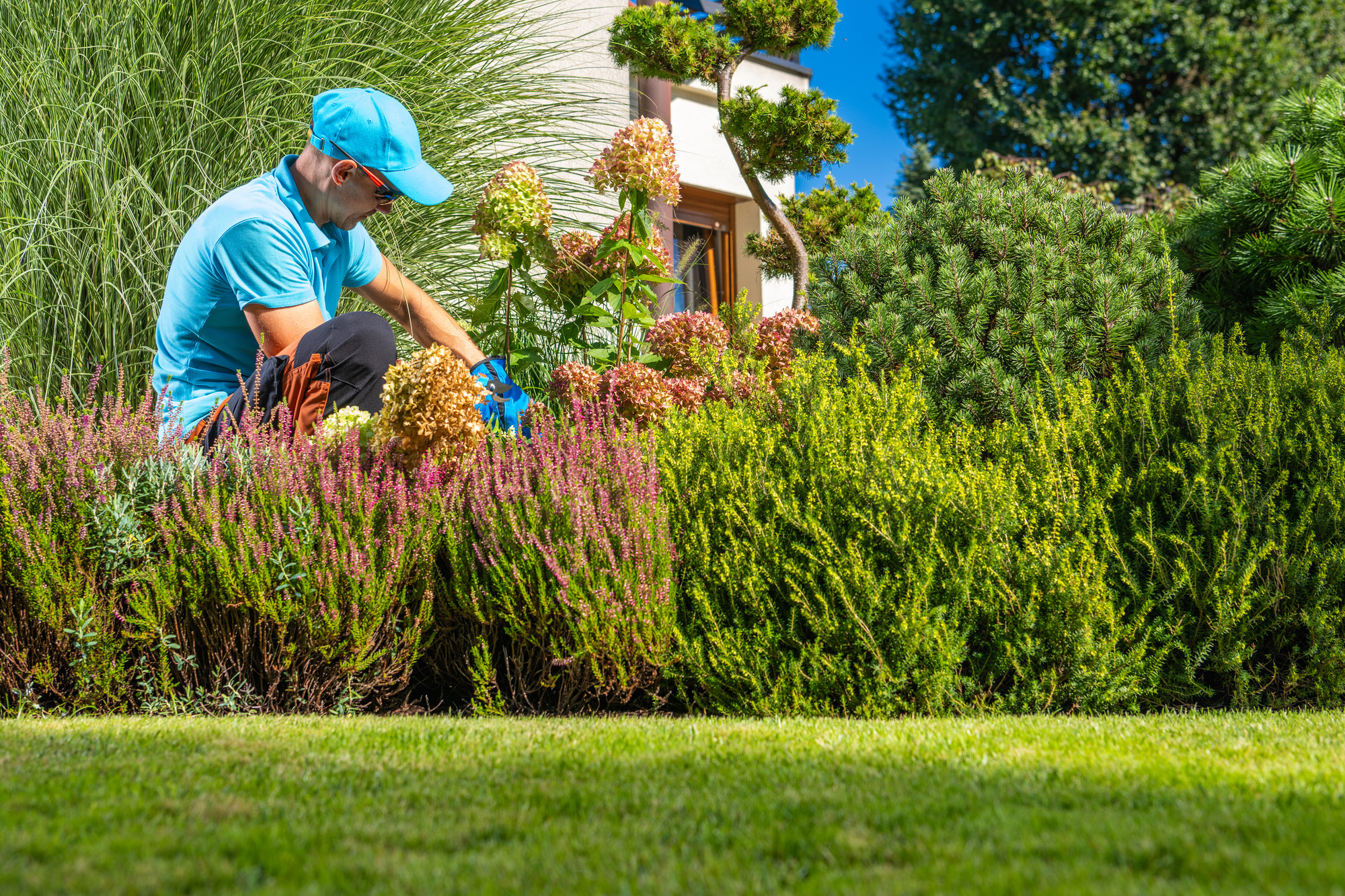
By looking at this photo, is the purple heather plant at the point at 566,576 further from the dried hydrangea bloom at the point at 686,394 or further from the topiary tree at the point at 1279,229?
the topiary tree at the point at 1279,229

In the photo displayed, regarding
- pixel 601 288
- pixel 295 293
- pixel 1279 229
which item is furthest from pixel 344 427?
pixel 1279 229

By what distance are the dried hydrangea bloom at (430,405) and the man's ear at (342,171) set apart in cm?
102

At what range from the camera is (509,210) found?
3695 millimetres

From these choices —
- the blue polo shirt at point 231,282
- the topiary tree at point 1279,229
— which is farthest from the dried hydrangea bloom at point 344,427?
the topiary tree at point 1279,229

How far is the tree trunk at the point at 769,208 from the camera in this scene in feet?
19.8

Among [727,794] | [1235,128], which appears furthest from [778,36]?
[1235,128]

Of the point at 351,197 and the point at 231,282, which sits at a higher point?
the point at 351,197

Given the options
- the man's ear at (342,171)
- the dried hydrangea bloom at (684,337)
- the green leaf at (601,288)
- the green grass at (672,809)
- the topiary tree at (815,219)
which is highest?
the topiary tree at (815,219)

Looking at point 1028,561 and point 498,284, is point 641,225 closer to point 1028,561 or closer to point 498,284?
point 498,284

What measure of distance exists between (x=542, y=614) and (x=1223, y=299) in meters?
3.89

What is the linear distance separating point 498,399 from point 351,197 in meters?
0.97

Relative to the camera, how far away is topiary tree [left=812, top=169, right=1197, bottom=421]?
154 inches

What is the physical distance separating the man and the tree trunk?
2.94m

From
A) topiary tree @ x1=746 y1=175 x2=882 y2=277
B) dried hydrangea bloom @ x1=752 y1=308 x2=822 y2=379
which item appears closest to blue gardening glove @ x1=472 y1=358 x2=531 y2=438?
dried hydrangea bloom @ x1=752 y1=308 x2=822 y2=379
